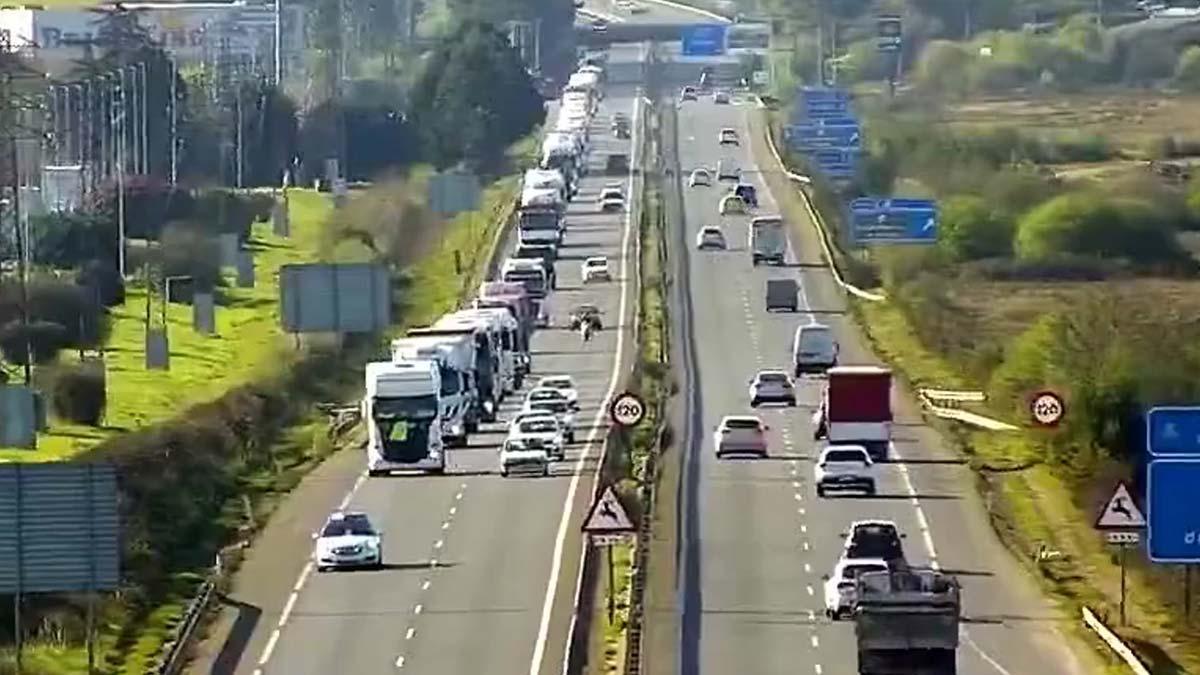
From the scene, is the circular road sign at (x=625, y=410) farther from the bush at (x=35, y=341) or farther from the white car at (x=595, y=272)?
the white car at (x=595, y=272)

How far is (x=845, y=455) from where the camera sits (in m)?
50.6

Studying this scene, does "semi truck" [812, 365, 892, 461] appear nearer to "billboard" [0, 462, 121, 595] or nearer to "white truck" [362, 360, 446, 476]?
"white truck" [362, 360, 446, 476]

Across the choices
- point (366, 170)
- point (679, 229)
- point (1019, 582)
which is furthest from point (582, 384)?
point (366, 170)

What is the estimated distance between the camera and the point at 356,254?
295 ft

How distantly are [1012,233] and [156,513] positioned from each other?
60.7 meters

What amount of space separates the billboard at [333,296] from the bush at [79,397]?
357 centimetres

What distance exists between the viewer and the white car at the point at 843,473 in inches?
1975

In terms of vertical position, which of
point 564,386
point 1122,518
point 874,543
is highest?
point 1122,518

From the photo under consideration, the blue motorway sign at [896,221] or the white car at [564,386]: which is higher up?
the blue motorway sign at [896,221]

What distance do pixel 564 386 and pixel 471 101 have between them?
63.0 meters

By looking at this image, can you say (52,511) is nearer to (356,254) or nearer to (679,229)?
(356,254)

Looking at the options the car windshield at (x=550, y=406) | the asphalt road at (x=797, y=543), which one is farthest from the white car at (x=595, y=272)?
the car windshield at (x=550, y=406)

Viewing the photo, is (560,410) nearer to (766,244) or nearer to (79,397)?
(79,397)

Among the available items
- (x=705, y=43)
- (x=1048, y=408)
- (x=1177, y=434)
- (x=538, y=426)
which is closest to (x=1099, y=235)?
(x=538, y=426)
